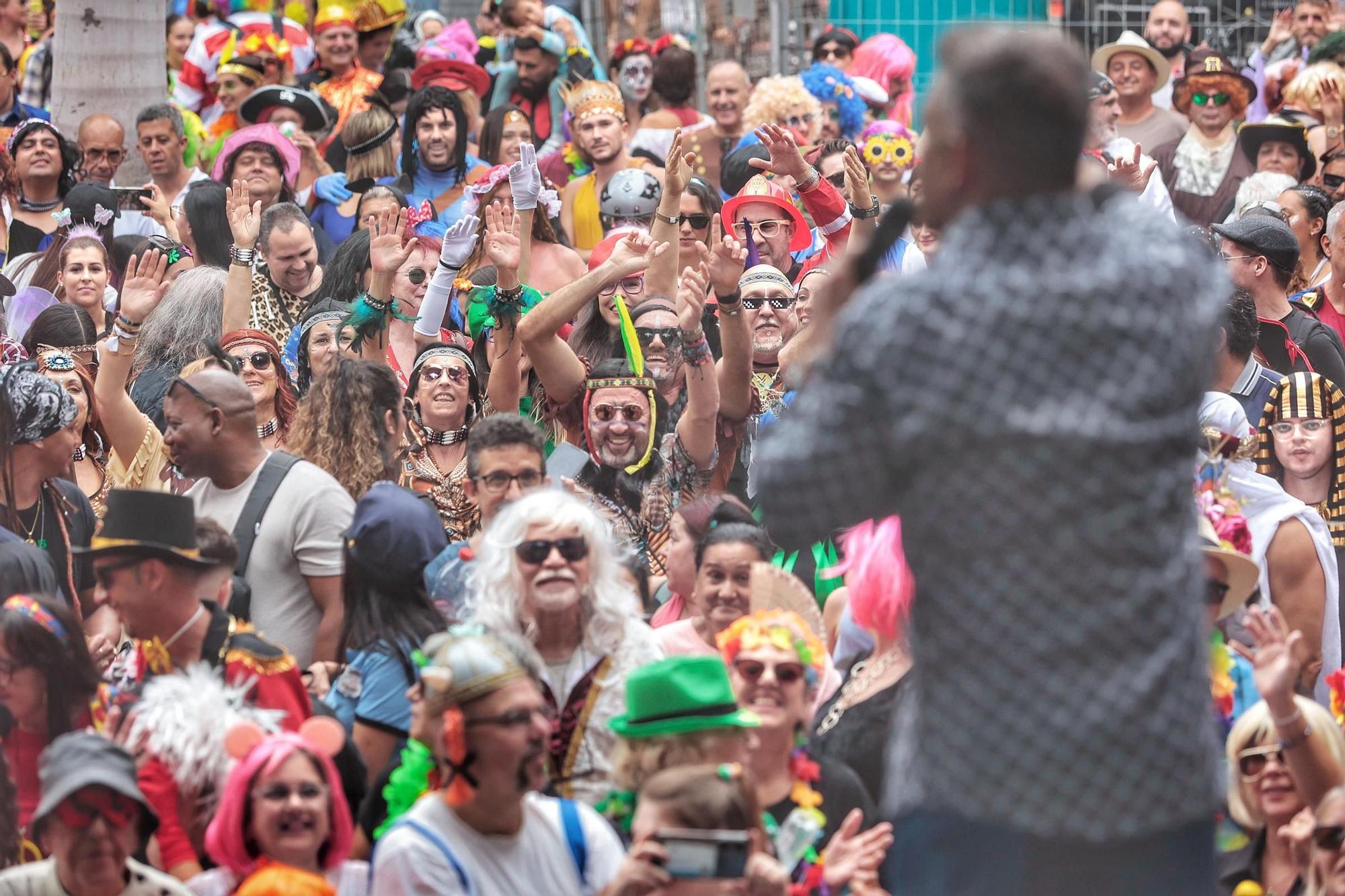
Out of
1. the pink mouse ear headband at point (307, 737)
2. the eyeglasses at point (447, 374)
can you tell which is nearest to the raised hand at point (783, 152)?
the eyeglasses at point (447, 374)

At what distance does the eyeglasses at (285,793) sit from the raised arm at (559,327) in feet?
9.34

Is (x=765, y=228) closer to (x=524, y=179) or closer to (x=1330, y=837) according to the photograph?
(x=524, y=179)

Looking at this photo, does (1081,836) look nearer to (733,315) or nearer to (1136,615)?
(1136,615)

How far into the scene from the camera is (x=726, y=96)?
1080 cm

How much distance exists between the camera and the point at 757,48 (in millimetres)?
13938

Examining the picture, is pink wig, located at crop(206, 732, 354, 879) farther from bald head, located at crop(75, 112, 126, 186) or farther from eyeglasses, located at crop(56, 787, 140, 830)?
bald head, located at crop(75, 112, 126, 186)

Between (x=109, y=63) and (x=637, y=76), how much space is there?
138 inches

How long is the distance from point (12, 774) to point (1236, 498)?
328 centimetres

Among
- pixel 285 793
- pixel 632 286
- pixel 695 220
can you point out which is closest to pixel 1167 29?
pixel 695 220

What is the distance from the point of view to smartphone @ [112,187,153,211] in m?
9.39

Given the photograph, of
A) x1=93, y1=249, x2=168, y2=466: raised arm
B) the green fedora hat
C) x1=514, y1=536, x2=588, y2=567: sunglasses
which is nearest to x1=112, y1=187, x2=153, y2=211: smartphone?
x1=93, y1=249, x2=168, y2=466: raised arm

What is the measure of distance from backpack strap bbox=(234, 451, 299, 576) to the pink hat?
399 centimetres

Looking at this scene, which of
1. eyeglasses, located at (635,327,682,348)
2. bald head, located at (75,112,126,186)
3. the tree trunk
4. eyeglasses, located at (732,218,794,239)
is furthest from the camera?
the tree trunk

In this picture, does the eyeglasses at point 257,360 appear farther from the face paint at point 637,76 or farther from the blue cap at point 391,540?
the face paint at point 637,76
